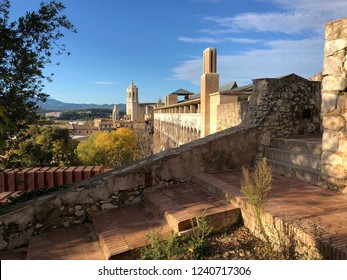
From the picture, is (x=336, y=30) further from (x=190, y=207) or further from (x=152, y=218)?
(x=152, y=218)

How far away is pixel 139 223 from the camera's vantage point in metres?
3.56

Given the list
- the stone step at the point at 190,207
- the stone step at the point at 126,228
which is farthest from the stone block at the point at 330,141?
the stone step at the point at 126,228

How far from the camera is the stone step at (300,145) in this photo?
4.41 metres

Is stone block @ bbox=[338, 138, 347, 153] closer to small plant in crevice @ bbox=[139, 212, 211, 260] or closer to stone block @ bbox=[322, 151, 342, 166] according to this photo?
stone block @ bbox=[322, 151, 342, 166]

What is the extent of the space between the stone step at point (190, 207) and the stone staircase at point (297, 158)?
1500 millimetres

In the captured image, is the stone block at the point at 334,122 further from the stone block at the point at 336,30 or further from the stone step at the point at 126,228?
the stone step at the point at 126,228

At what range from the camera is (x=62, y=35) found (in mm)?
5465

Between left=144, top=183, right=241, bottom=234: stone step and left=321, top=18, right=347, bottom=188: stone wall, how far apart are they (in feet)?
5.04

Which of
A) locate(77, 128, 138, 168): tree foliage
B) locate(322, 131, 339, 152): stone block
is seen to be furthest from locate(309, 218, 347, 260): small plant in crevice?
locate(77, 128, 138, 168): tree foliage

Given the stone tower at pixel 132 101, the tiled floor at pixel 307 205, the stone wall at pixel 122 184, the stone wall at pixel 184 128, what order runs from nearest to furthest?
1. the tiled floor at pixel 307 205
2. the stone wall at pixel 122 184
3. the stone wall at pixel 184 128
4. the stone tower at pixel 132 101

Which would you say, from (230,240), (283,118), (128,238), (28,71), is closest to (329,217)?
(230,240)

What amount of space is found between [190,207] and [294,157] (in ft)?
7.50

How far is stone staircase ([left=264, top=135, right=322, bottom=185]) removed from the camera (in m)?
4.20

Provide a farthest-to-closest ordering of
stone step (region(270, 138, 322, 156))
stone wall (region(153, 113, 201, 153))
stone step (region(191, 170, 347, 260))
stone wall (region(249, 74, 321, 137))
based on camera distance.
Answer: stone wall (region(153, 113, 201, 153))
stone wall (region(249, 74, 321, 137))
stone step (region(270, 138, 322, 156))
stone step (region(191, 170, 347, 260))
